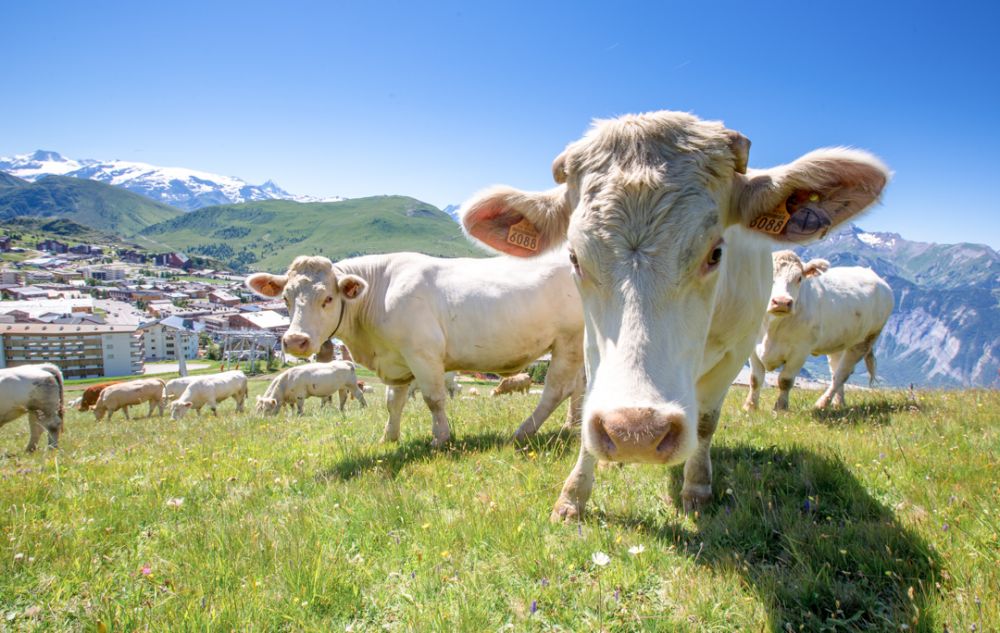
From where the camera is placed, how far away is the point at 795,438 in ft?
18.5

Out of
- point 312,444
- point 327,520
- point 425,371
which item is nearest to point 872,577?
point 327,520

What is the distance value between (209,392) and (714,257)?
26.0 metres

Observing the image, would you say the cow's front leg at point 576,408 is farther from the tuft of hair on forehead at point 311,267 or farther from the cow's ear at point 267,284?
the cow's ear at point 267,284

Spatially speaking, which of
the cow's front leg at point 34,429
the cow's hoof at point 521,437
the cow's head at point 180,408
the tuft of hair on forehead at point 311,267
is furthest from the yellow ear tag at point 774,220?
the cow's head at point 180,408

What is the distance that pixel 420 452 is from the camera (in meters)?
6.44

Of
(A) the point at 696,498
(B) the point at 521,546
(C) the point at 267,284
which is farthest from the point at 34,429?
(A) the point at 696,498

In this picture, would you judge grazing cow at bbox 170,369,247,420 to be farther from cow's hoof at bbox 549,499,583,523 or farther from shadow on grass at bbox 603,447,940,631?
shadow on grass at bbox 603,447,940,631

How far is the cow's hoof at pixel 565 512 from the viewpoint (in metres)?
3.79

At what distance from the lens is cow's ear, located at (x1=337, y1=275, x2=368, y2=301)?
6914mm

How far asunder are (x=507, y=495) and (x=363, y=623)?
172 cm

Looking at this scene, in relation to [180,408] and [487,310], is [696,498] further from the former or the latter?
[180,408]

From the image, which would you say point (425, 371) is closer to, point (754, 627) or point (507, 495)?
point (507, 495)

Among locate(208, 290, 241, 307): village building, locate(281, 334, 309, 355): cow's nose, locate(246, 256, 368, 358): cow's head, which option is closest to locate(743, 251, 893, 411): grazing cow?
locate(246, 256, 368, 358): cow's head

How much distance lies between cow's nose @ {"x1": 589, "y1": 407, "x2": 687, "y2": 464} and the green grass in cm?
79
